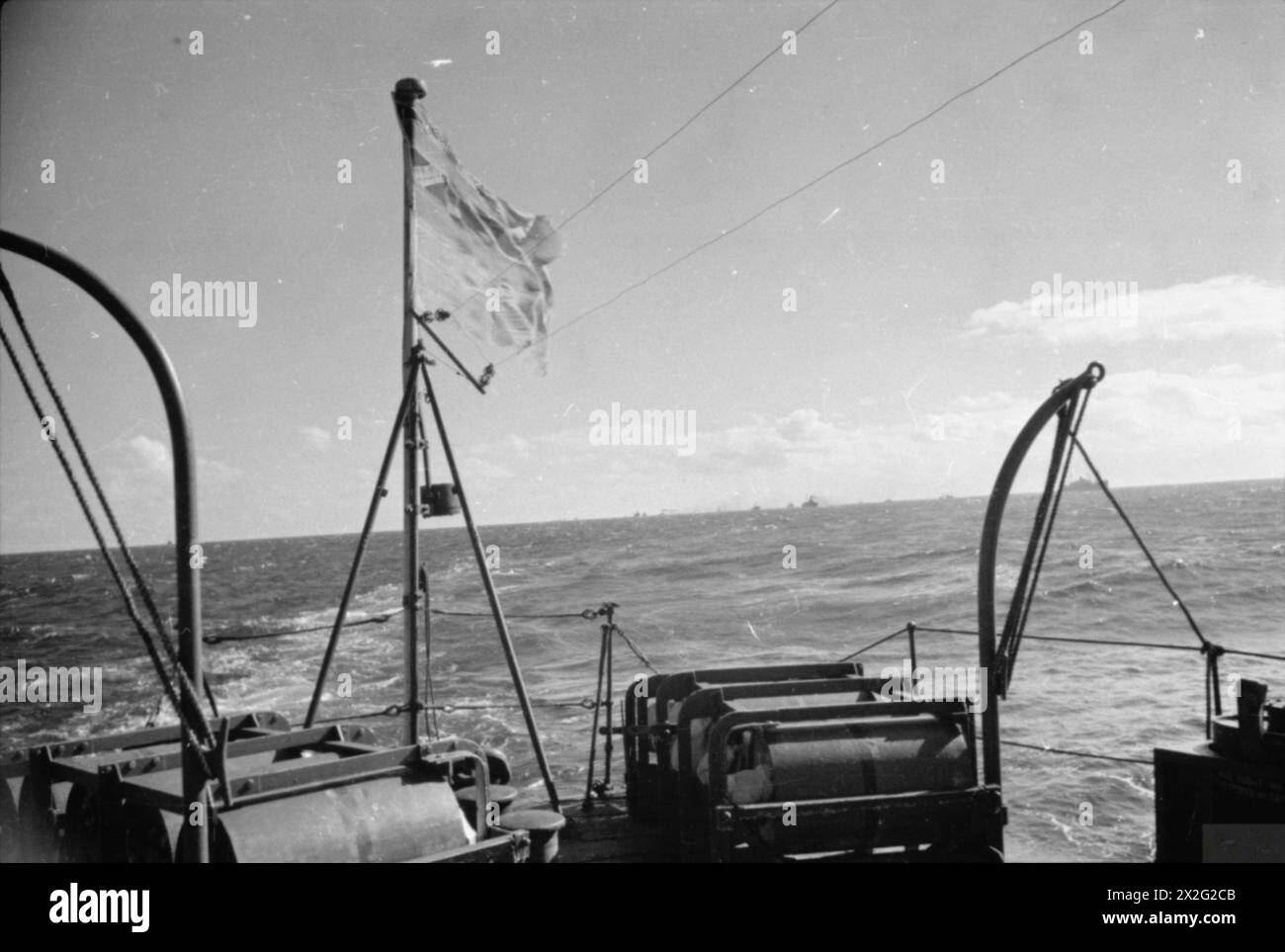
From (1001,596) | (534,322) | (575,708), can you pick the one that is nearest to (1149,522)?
(1001,596)

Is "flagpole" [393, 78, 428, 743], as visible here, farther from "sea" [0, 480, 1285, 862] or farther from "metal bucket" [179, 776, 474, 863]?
"metal bucket" [179, 776, 474, 863]

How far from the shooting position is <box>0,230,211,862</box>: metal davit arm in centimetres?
359

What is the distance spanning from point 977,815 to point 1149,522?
3318 inches

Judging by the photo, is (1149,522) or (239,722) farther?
(1149,522)

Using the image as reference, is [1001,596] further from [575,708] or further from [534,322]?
[534,322]

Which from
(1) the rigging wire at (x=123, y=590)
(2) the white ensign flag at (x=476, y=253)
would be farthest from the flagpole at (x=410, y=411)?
(1) the rigging wire at (x=123, y=590)

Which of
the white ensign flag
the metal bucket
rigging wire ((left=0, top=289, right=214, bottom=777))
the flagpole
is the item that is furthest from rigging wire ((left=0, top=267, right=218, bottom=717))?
the white ensign flag

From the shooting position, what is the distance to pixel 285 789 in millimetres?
4254

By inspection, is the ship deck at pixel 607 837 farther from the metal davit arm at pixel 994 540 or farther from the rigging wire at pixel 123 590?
the rigging wire at pixel 123 590

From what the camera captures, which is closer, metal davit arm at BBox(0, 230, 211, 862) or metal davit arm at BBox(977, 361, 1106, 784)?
metal davit arm at BBox(0, 230, 211, 862)

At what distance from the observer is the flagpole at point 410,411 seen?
719cm

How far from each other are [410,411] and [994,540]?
4350 mm

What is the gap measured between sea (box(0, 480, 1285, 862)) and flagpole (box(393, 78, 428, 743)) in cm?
99
